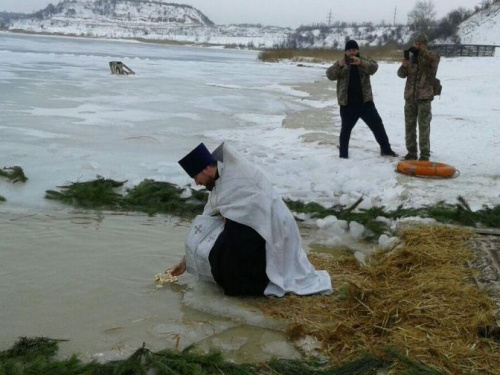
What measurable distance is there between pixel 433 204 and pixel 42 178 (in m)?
5.05

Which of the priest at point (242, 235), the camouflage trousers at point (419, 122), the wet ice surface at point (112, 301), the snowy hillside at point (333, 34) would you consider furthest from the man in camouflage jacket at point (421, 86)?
the snowy hillside at point (333, 34)

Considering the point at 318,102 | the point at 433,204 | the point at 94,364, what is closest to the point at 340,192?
the point at 433,204

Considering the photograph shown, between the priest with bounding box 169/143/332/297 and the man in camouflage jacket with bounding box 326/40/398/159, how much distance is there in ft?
16.3

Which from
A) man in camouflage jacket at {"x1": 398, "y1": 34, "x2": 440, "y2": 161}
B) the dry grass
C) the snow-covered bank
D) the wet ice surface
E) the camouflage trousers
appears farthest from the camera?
the camouflage trousers

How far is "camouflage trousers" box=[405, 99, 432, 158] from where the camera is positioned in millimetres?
8742

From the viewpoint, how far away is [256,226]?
4.30m

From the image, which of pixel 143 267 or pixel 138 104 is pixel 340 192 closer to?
pixel 143 267

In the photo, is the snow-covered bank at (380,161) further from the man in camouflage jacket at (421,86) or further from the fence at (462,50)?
the fence at (462,50)

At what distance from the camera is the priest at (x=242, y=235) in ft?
14.2

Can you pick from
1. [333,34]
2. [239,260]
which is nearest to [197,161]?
[239,260]

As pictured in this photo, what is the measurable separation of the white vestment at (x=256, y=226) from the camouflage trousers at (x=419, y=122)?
472cm

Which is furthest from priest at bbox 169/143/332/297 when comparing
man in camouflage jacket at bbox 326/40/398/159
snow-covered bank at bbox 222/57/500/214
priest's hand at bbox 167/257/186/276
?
man in camouflage jacket at bbox 326/40/398/159

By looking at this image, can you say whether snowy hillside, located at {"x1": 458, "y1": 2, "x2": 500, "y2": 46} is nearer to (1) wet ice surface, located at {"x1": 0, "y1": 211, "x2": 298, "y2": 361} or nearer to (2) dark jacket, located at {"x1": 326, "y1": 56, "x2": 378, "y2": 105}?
(2) dark jacket, located at {"x1": 326, "y1": 56, "x2": 378, "y2": 105}

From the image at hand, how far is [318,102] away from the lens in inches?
751
